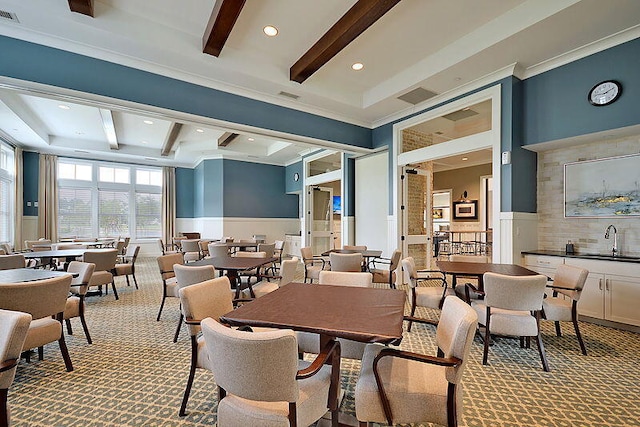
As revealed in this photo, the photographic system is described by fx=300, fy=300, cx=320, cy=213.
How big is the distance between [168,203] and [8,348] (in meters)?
10.7

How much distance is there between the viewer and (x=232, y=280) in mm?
3982

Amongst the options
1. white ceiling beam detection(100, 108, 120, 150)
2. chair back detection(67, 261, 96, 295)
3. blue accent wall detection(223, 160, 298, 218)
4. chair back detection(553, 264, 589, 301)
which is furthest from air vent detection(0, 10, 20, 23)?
blue accent wall detection(223, 160, 298, 218)

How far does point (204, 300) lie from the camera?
84.4 inches

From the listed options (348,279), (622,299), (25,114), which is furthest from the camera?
(25,114)

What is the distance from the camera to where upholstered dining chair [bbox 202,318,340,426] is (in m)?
1.21

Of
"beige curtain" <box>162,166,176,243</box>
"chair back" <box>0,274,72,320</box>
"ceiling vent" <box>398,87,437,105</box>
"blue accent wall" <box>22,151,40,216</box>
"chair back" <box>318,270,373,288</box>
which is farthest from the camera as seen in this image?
"beige curtain" <box>162,166,176,243</box>

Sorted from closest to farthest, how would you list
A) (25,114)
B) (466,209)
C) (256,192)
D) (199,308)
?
(199,308) → (25,114) → (466,209) → (256,192)

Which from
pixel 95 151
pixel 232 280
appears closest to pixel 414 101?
pixel 232 280

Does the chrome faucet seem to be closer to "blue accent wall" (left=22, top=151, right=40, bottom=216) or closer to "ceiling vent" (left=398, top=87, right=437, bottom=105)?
"ceiling vent" (left=398, top=87, right=437, bottom=105)

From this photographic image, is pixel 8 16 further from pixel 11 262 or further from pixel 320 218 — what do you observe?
pixel 320 218

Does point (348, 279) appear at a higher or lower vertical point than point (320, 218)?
lower

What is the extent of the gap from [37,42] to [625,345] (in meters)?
7.29

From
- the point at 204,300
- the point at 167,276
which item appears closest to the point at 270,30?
the point at 204,300

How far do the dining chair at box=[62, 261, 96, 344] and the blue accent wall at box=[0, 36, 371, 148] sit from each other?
2156 millimetres
